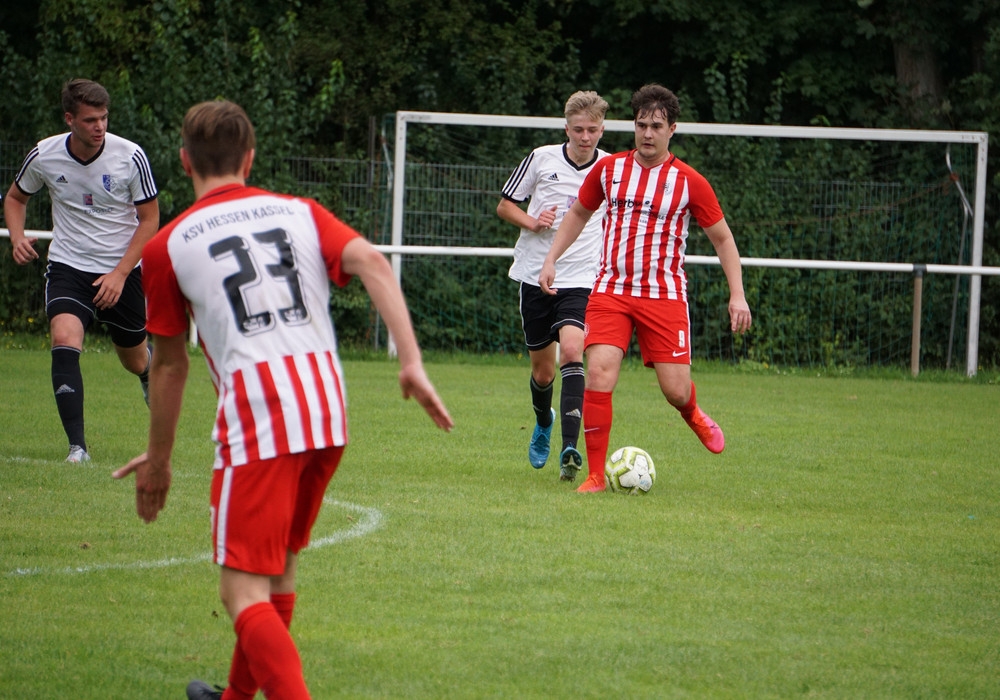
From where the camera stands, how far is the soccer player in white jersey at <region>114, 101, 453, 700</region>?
121 inches

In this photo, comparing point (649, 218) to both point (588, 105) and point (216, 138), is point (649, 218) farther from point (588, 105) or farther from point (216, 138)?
point (216, 138)

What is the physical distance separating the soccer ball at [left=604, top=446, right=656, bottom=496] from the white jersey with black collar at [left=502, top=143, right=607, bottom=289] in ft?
4.54

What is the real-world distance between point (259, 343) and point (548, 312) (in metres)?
4.89

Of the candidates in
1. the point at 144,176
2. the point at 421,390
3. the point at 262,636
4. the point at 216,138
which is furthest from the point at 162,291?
the point at 144,176

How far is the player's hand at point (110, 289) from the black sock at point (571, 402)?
269 cm

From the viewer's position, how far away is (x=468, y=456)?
314 inches

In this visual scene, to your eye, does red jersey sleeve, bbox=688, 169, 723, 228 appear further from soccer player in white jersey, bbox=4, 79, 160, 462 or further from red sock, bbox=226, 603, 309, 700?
red sock, bbox=226, 603, 309, 700

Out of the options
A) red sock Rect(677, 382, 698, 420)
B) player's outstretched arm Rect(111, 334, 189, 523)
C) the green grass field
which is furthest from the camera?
red sock Rect(677, 382, 698, 420)

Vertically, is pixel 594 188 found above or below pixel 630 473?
above

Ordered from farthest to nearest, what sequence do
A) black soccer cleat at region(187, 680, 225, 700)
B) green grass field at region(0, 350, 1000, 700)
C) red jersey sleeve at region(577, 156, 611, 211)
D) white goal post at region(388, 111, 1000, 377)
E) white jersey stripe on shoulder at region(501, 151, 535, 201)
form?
white goal post at region(388, 111, 1000, 377)
white jersey stripe on shoulder at region(501, 151, 535, 201)
red jersey sleeve at region(577, 156, 611, 211)
green grass field at region(0, 350, 1000, 700)
black soccer cleat at region(187, 680, 225, 700)

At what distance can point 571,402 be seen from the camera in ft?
24.5

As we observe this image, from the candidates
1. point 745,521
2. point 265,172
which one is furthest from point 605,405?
point 265,172

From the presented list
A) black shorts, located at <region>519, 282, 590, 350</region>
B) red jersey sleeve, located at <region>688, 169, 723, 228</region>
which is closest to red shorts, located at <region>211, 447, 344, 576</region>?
red jersey sleeve, located at <region>688, 169, 723, 228</region>

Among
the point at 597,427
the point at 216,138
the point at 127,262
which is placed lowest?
the point at 597,427
